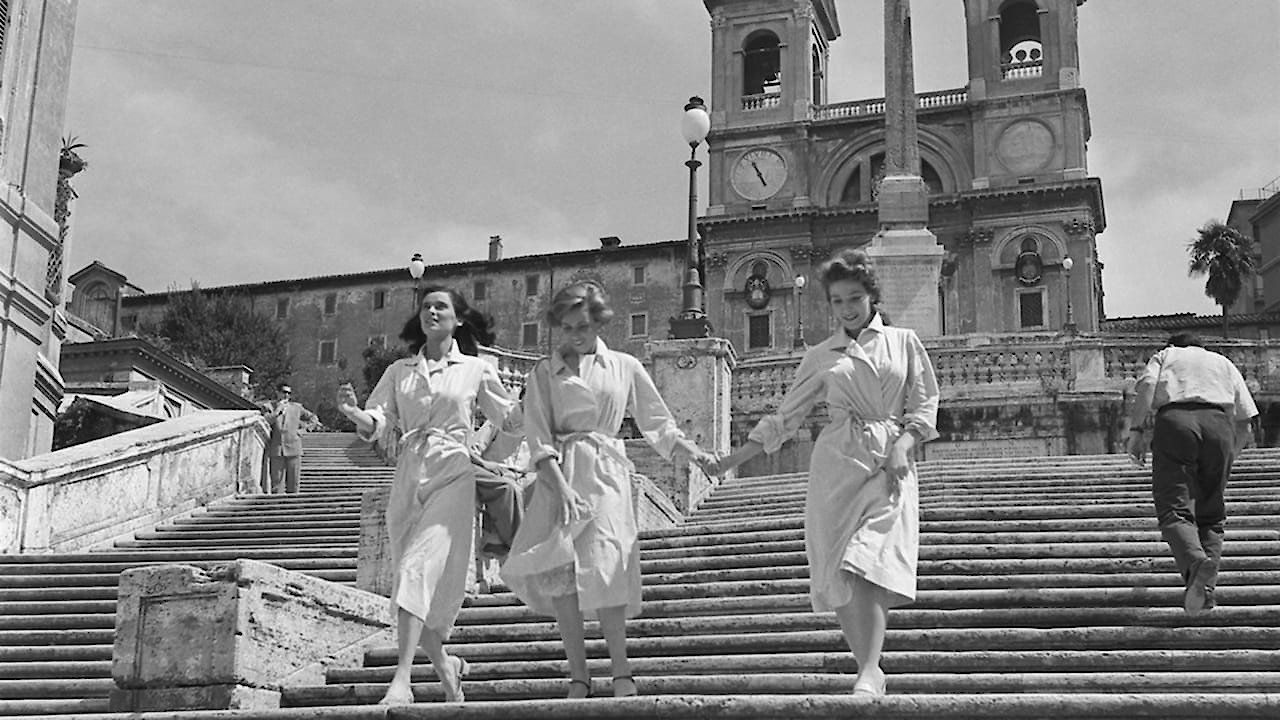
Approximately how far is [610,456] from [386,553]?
3.74m

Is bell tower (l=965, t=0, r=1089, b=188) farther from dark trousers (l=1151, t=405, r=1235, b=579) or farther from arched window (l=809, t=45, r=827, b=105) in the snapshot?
dark trousers (l=1151, t=405, r=1235, b=579)

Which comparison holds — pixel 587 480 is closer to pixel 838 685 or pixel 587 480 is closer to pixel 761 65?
pixel 838 685

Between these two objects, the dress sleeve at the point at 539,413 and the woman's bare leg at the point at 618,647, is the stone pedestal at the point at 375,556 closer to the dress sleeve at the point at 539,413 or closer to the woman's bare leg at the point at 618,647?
the dress sleeve at the point at 539,413

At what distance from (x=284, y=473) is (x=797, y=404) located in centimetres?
1309

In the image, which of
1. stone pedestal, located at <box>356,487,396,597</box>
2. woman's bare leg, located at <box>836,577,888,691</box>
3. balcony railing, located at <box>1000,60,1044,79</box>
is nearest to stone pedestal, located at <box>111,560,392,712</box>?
stone pedestal, located at <box>356,487,396,597</box>

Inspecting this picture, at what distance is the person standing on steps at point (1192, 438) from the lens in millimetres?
8750

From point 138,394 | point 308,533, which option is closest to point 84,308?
point 138,394

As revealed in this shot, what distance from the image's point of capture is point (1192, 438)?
8984 mm

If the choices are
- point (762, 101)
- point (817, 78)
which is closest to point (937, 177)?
point (762, 101)

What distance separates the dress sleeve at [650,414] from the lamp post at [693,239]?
35.0ft

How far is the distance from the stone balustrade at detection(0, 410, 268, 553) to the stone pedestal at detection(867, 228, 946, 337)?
13690mm

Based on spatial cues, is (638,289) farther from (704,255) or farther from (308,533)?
(308,533)

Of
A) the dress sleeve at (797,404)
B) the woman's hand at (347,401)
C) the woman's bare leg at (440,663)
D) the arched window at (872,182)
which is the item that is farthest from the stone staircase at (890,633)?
the arched window at (872,182)

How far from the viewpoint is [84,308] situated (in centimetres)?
7425
